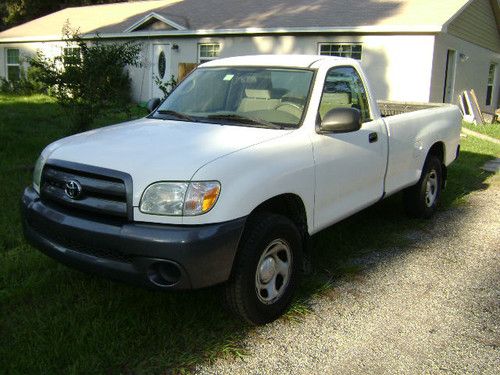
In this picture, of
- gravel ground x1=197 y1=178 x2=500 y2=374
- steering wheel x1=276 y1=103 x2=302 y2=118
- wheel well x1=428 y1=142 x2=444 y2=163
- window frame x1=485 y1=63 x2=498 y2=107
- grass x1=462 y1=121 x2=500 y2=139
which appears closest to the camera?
gravel ground x1=197 y1=178 x2=500 y2=374

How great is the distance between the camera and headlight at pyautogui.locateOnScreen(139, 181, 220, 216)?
2.97 m

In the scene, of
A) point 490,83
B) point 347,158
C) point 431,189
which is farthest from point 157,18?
point 347,158

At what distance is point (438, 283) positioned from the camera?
438cm

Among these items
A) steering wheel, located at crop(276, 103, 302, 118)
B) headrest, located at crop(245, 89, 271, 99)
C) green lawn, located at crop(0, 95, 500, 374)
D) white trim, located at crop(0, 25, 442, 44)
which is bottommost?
green lawn, located at crop(0, 95, 500, 374)

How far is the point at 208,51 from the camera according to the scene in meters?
18.4

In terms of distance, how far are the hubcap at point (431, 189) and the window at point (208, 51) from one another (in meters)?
13.2

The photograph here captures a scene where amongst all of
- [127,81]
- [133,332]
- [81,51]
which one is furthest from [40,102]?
[133,332]

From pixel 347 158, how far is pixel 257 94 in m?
0.90

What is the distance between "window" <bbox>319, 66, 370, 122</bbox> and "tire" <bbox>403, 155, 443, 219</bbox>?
1477 millimetres

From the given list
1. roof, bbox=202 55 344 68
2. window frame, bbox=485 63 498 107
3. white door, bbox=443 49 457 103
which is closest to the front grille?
roof, bbox=202 55 344 68

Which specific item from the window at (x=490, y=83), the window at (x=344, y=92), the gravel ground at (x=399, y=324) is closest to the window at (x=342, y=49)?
the window at (x=490, y=83)

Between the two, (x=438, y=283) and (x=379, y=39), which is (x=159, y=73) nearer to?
(x=379, y=39)

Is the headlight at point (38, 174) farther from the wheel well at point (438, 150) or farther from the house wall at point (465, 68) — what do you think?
the house wall at point (465, 68)

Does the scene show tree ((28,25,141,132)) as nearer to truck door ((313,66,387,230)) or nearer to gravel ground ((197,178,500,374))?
truck door ((313,66,387,230))
